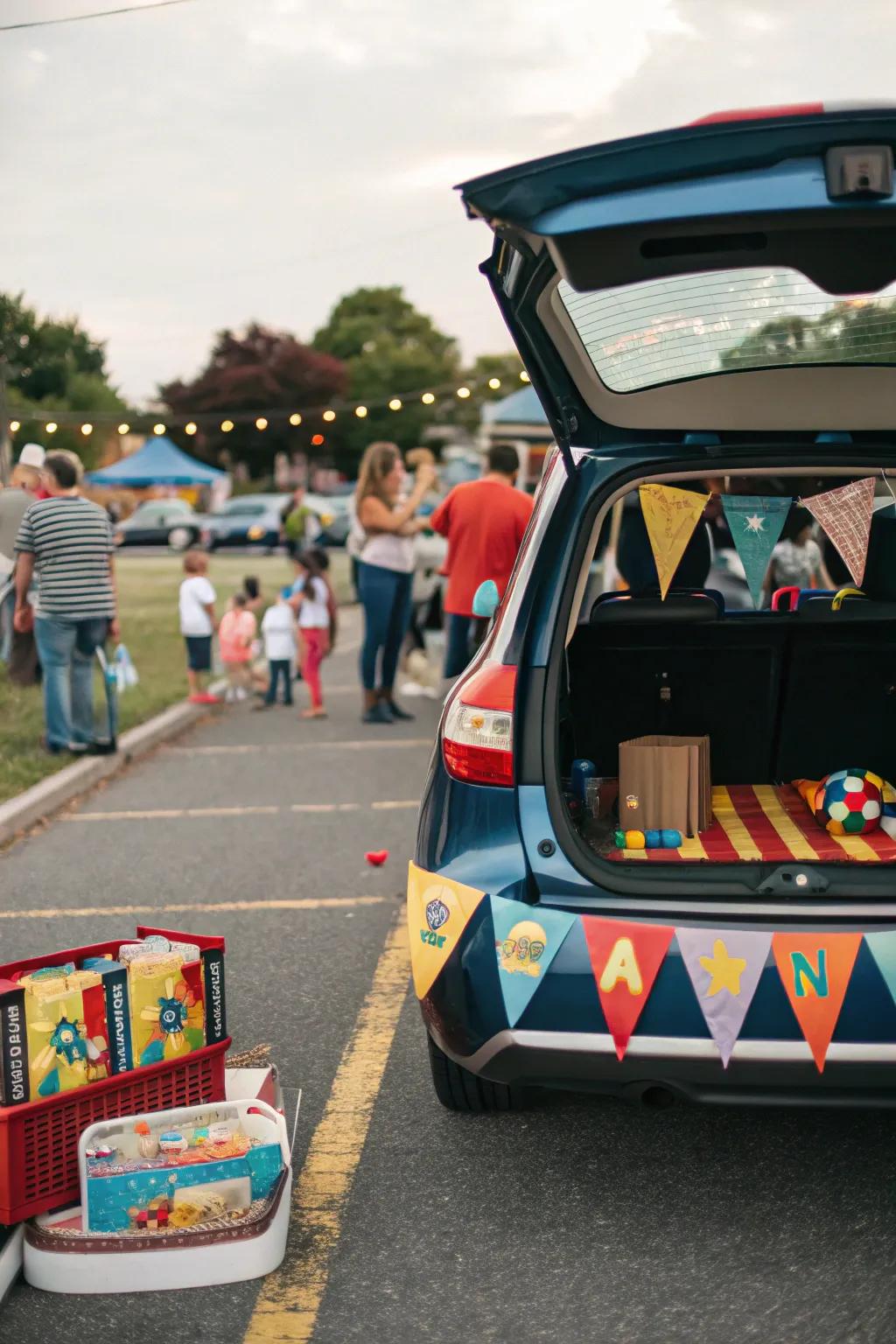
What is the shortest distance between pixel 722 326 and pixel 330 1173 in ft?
7.22

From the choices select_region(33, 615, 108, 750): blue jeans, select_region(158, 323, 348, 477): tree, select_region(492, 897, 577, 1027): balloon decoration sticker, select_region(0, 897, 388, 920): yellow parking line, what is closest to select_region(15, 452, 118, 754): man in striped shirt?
select_region(33, 615, 108, 750): blue jeans

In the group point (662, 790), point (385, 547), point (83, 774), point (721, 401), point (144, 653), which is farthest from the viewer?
point (144, 653)

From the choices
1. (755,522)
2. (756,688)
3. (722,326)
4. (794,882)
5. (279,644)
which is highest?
(722,326)

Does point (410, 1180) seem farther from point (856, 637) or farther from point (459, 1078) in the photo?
point (856, 637)

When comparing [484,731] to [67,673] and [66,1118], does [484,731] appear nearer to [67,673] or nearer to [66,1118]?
[66,1118]

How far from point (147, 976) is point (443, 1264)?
3.04 ft

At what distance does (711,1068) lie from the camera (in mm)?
3145

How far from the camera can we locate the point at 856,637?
4.62 meters

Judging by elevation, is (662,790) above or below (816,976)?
above

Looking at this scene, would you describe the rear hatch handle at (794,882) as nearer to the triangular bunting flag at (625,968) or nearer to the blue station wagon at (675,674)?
the blue station wagon at (675,674)

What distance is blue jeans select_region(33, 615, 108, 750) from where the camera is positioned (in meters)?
9.20

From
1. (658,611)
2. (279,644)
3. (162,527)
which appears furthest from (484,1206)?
(162,527)

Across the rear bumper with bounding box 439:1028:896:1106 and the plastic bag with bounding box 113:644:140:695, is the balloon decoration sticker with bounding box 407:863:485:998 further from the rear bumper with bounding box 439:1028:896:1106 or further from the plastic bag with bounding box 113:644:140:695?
Answer: the plastic bag with bounding box 113:644:140:695

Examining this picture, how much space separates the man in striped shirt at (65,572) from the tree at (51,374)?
3.88 m
